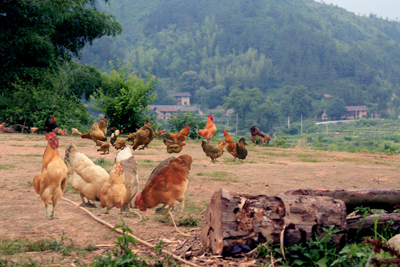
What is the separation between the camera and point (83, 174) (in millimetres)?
3334

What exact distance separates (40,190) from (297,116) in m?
44.8

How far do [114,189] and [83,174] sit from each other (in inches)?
14.8

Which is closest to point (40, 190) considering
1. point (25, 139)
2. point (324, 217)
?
point (324, 217)

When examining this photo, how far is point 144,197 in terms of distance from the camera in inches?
136

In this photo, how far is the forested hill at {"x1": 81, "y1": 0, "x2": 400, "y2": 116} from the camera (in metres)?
59.8

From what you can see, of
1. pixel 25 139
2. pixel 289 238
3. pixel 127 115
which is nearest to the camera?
pixel 289 238

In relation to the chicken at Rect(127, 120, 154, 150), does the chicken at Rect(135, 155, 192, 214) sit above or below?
below

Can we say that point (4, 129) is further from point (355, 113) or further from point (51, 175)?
point (355, 113)

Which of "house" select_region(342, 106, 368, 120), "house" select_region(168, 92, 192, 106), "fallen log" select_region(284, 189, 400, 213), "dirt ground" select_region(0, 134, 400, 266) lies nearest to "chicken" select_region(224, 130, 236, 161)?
"dirt ground" select_region(0, 134, 400, 266)

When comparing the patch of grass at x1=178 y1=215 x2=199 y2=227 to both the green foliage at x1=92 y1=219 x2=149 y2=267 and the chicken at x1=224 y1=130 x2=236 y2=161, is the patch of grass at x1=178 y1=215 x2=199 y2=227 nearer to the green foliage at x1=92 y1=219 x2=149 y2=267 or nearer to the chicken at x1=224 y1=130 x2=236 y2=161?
the green foliage at x1=92 y1=219 x2=149 y2=267

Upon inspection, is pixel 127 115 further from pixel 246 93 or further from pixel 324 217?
pixel 246 93

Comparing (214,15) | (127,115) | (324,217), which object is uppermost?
(214,15)

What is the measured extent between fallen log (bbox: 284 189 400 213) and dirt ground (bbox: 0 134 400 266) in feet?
4.36

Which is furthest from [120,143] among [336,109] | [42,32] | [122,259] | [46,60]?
[336,109]
